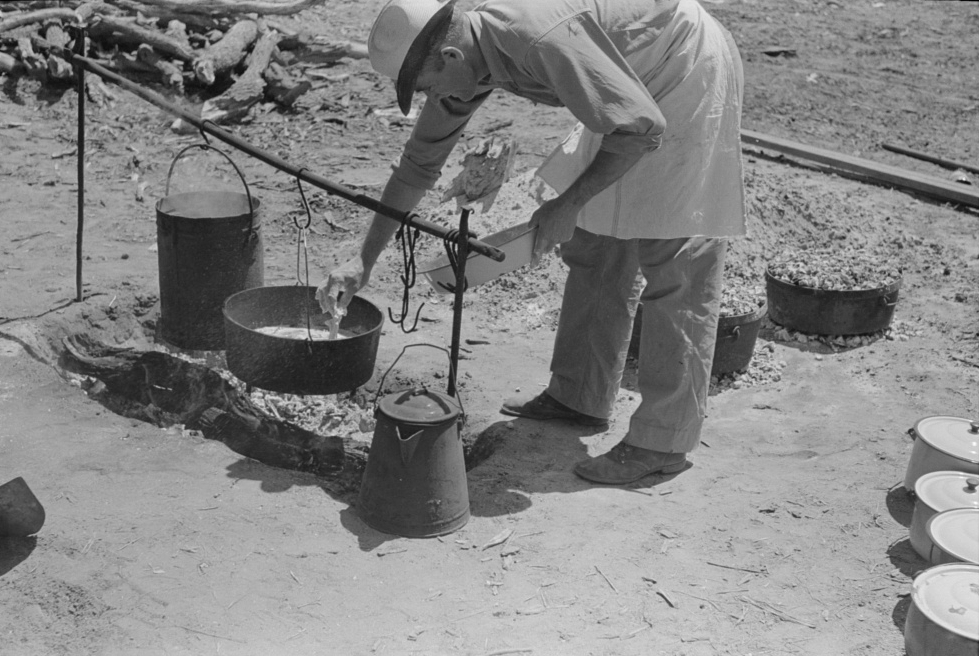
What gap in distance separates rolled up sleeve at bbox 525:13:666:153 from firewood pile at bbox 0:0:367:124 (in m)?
6.00

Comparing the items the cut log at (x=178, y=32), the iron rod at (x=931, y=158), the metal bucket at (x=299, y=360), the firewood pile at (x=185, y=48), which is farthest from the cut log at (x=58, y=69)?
the iron rod at (x=931, y=158)

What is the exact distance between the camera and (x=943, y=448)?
12.6 feet

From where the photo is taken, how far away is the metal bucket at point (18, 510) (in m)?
3.42

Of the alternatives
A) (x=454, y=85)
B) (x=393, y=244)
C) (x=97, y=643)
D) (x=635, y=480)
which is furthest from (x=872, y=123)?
(x=97, y=643)

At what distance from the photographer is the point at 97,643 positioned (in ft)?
10.2

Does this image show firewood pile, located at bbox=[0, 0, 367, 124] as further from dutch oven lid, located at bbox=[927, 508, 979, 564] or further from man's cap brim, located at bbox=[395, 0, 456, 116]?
dutch oven lid, located at bbox=[927, 508, 979, 564]

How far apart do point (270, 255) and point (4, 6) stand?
5.40 m

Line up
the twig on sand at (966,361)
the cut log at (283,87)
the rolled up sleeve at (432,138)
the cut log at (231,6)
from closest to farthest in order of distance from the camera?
the rolled up sleeve at (432,138) → the twig on sand at (966,361) → the cut log at (283,87) → the cut log at (231,6)

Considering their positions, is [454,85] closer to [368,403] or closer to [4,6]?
[368,403]

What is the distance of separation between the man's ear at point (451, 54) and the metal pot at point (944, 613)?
2.11 m

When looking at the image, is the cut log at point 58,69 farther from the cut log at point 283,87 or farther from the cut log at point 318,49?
the cut log at point 318,49

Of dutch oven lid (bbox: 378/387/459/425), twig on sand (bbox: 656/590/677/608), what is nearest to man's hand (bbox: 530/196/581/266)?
dutch oven lid (bbox: 378/387/459/425)

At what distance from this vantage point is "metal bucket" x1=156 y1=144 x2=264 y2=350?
16.2 ft

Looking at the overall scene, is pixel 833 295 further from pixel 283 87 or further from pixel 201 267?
pixel 283 87
